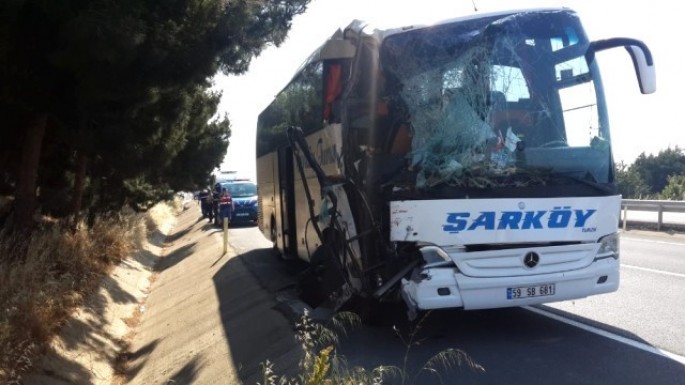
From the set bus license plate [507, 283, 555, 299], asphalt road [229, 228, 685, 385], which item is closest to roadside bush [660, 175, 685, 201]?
asphalt road [229, 228, 685, 385]

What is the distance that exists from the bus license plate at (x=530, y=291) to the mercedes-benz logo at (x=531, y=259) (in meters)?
0.22

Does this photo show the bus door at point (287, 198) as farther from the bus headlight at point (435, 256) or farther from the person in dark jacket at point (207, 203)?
the person in dark jacket at point (207, 203)

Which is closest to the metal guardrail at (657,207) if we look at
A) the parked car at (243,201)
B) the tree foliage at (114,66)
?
the tree foliage at (114,66)

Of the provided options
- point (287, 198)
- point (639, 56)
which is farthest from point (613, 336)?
point (287, 198)

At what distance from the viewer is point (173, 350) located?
9648 millimetres

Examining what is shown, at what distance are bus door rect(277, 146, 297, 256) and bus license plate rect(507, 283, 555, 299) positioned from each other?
5.78 metres

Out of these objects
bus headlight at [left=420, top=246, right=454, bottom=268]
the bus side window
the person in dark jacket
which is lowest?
the person in dark jacket

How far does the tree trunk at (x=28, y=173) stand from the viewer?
11.2 metres

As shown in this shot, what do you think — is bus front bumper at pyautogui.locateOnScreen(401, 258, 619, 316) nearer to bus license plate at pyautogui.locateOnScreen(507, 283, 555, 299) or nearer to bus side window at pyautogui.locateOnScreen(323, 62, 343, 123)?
bus license plate at pyautogui.locateOnScreen(507, 283, 555, 299)

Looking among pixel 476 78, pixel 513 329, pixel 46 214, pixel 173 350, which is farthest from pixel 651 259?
pixel 46 214

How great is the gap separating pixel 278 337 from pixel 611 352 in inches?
146

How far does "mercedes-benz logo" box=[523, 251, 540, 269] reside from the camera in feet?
21.9

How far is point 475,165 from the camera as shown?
6703 mm

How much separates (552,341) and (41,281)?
7.21 m
